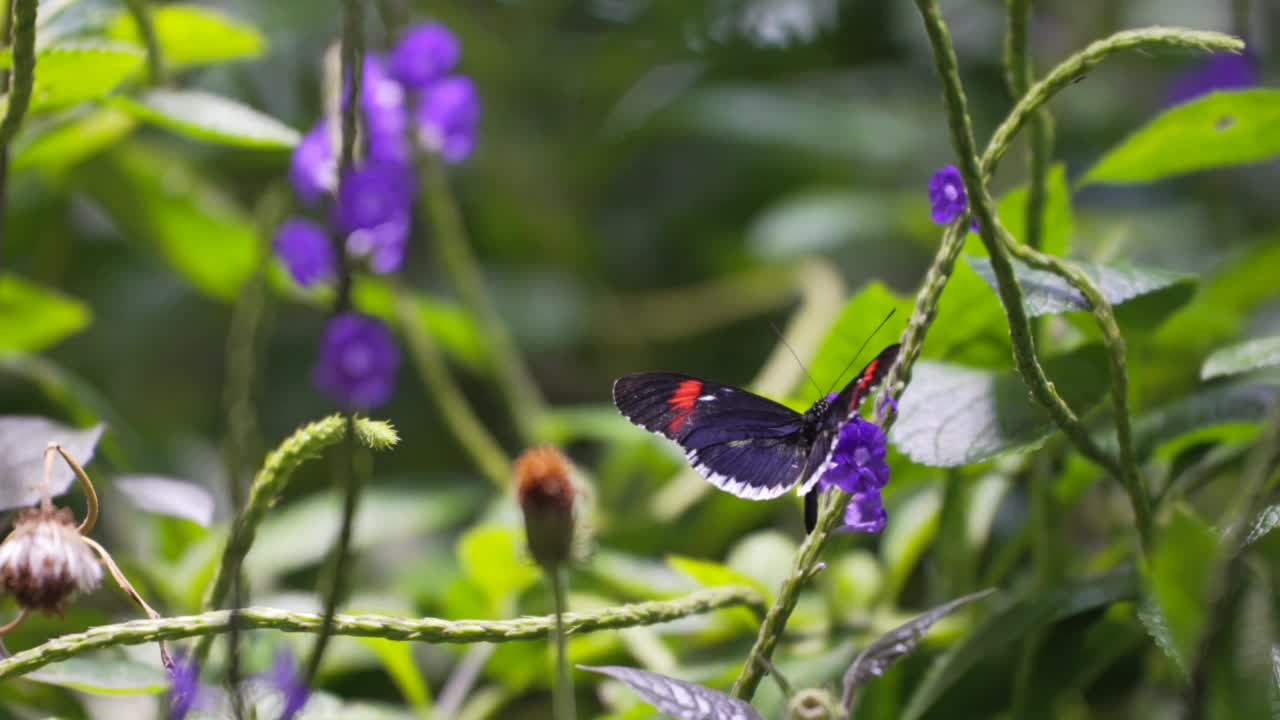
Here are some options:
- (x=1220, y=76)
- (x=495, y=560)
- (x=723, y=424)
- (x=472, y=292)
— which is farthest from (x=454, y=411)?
(x=1220, y=76)

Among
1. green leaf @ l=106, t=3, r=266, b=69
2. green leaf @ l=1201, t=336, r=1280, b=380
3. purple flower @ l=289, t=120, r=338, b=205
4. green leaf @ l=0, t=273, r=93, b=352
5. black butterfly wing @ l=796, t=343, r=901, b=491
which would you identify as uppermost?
green leaf @ l=106, t=3, r=266, b=69

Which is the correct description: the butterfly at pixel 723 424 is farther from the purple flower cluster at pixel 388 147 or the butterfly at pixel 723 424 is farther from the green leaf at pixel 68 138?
the green leaf at pixel 68 138

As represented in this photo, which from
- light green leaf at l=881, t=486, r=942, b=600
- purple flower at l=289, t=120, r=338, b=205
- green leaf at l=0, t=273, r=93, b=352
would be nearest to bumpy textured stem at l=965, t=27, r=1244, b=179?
light green leaf at l=881, t=486, r=942, b=600

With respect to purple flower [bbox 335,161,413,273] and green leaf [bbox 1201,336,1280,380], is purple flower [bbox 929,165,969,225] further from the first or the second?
purple flower [bbox 335,161,413,273]

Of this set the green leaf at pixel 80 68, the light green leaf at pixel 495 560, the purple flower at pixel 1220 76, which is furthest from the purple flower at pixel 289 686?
the purple flower at pixel 1220 76

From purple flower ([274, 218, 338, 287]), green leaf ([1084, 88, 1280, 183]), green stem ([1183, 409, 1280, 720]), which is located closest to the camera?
Answer: green stem ([1183, 409, 1280, 720])

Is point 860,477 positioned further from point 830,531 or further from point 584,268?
point 584,268
